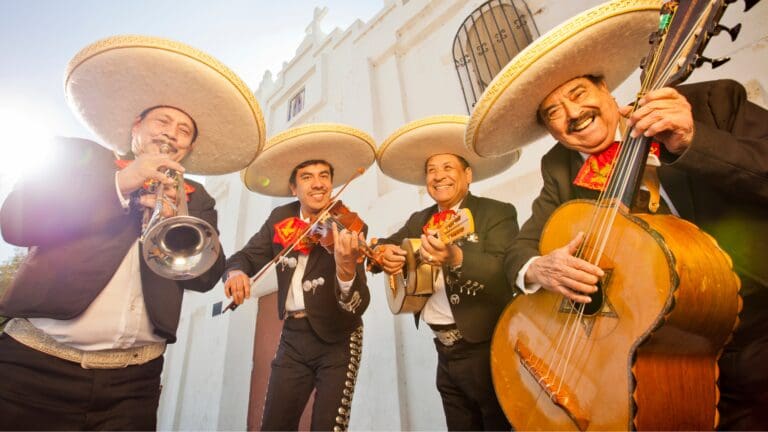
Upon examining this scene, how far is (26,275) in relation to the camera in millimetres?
1697

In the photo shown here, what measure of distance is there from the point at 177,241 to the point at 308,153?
145 centimetres

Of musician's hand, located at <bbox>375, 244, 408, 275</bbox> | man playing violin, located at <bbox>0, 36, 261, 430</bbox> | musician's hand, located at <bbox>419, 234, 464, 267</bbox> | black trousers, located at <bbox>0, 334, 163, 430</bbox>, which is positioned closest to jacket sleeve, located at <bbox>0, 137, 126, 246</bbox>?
man playing violin, located at <bbox>0, 36, 261, 430</bbox>

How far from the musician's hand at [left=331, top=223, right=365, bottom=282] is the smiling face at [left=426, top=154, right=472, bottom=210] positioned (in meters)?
0.75

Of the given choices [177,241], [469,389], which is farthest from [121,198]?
[469,389]

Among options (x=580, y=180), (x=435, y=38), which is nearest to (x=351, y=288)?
(x=580, y=180)

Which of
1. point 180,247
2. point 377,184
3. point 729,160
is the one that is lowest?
point 729,160

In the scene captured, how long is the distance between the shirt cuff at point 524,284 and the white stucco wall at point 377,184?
6.65 ft

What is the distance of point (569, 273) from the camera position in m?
1.56

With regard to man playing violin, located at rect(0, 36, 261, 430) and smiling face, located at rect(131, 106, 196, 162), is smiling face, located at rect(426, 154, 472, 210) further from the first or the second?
smiling face, located at rect(131, 106, 196, 162)

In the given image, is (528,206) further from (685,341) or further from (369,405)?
(369,405)

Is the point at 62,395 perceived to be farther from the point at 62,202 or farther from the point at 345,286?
the point at 345,286

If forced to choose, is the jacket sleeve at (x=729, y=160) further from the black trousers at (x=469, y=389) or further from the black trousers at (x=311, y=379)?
the black trousers at (x=311, y=379)

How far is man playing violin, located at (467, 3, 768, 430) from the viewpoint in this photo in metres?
1.37

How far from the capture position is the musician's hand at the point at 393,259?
247 cm
